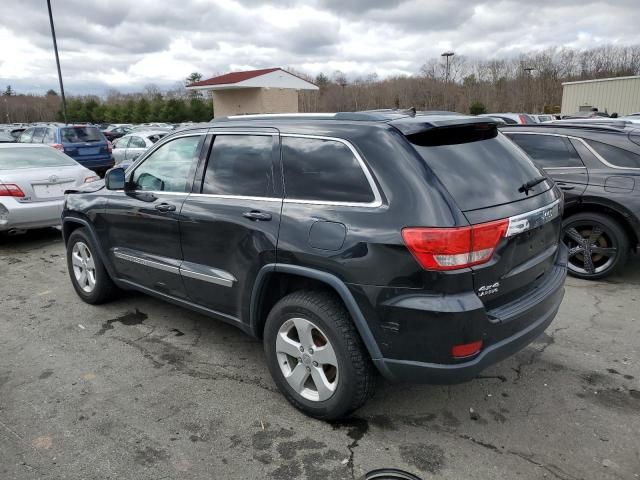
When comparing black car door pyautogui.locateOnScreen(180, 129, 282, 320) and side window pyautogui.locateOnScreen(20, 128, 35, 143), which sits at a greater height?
side window pyautogui.locateOnScreen(20, 128, 35, 143)

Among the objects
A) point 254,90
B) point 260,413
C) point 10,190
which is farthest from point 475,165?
point 254,90

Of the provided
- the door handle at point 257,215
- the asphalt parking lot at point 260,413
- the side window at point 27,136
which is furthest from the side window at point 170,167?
the side window at point 27,136

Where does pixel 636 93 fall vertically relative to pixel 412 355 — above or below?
above

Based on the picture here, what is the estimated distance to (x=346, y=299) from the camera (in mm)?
2689

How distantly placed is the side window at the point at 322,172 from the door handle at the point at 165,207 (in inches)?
43.0

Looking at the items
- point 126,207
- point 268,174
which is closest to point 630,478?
point 268,174

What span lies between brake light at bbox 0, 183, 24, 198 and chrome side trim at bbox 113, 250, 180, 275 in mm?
3656

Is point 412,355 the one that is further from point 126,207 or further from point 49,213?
point 49,213

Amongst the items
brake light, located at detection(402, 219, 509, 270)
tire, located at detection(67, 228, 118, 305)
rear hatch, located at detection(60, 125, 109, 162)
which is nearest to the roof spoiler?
brake light, located at detection(402, 219, 509, 270)

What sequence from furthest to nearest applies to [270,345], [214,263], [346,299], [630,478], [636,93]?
[636,93] → [214,263] → [270,345] → [346,299] → [630,478]

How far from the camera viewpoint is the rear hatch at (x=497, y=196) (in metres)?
2.60

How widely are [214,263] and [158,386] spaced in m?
0.94

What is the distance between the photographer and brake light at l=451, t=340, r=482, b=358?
2504 millimetres

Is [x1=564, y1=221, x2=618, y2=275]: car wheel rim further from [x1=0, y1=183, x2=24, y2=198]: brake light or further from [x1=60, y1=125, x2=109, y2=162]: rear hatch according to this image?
[x1=60, y1=125, x2=109, y2=162]: rear hatch
